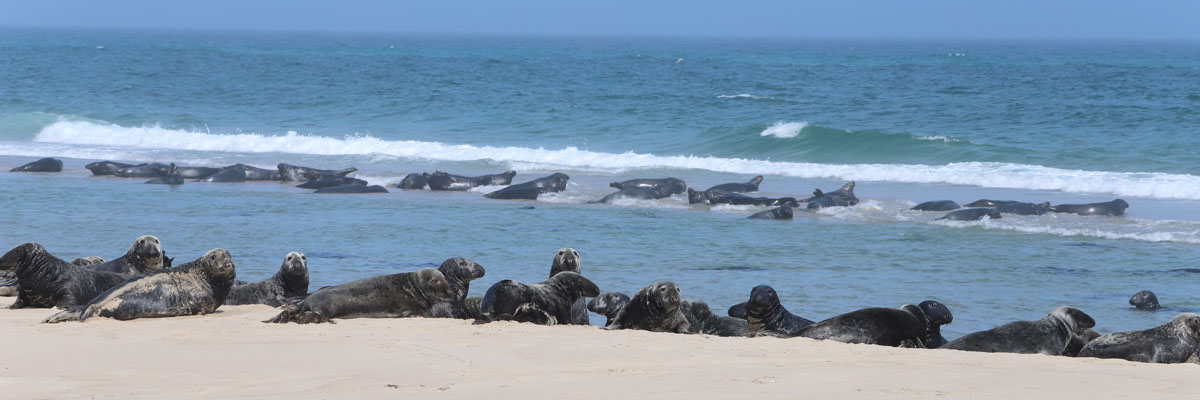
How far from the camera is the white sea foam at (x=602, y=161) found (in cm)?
2372

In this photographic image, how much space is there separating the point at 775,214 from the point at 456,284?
8981mm

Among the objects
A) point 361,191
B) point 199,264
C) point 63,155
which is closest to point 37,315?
point 199,264

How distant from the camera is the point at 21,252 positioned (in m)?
9.73

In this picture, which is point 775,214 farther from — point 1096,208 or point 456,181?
point 456,181

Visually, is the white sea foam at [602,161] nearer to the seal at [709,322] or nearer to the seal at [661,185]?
the seal at [661,185]

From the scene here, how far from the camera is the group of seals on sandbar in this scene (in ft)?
28.0

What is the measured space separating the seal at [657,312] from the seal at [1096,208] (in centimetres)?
1138

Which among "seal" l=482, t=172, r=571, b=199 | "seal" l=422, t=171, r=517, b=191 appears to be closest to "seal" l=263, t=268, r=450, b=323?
"seal" l=482, t=172, r=571, b=199

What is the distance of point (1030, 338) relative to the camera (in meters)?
8.55

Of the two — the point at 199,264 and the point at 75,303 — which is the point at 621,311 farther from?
the point at 75,303

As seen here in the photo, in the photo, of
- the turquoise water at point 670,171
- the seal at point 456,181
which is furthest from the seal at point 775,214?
the seal at point 456,181

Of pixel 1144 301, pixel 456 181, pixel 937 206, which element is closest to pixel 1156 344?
pixel 1144 301

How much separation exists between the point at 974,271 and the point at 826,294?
243 cm

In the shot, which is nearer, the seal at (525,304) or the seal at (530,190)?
the seal at (525,304)
